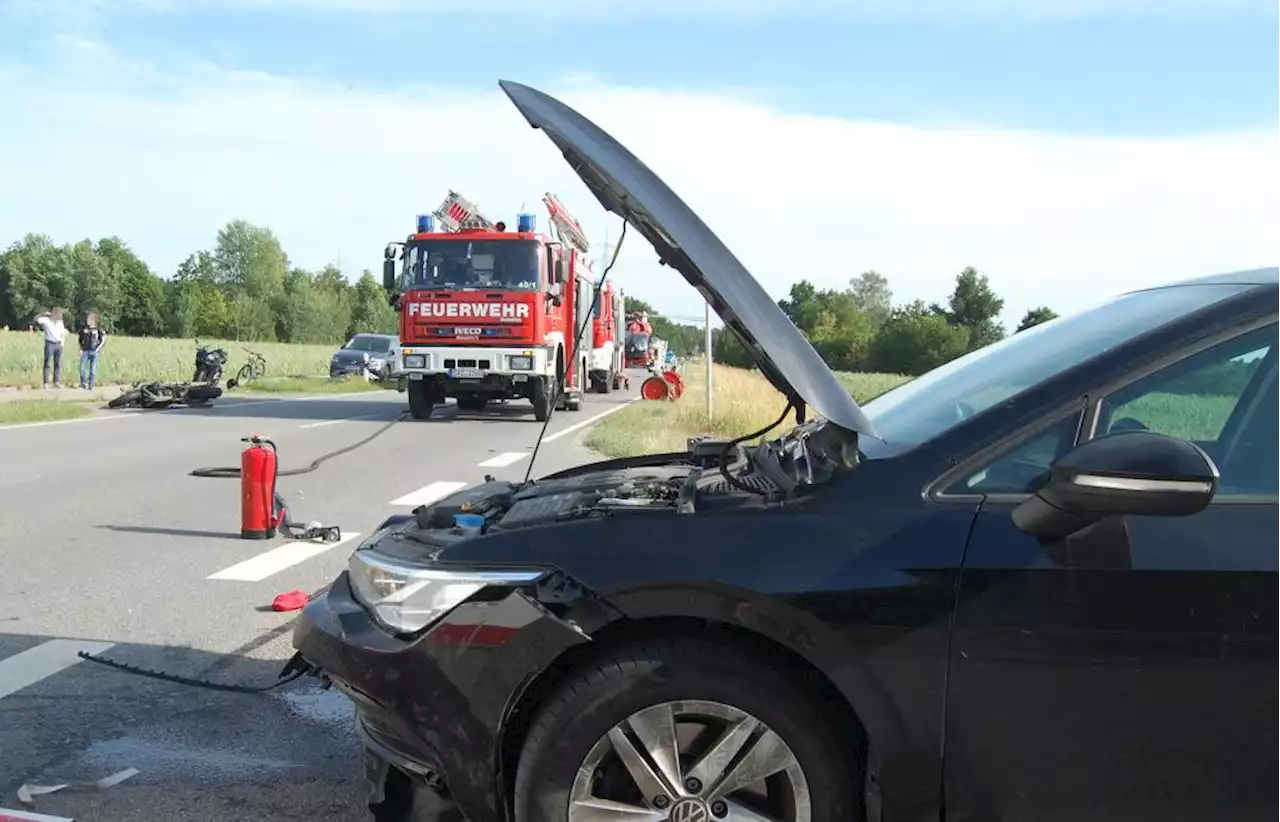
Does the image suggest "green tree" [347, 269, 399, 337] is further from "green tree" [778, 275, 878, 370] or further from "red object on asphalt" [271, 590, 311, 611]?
"red object on asphalt" [271, 590, 311, 611]

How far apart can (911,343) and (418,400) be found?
28.3 metres

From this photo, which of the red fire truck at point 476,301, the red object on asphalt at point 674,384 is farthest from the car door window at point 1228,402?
the red object on asphalt at point 674,384

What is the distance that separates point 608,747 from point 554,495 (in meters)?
0.88

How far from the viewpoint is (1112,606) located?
7.68ft

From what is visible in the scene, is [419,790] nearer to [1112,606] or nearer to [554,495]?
[554,495]

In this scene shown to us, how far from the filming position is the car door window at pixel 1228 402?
2494mm

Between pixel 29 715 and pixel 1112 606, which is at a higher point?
pixel 1112 606

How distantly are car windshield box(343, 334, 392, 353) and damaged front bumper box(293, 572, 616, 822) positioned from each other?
34.0 m

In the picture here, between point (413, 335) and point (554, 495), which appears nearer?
point (554, 495)

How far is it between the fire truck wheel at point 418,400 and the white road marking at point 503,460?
4.88 metres

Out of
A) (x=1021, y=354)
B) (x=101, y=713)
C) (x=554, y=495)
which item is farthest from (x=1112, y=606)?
(x=101, y=713)

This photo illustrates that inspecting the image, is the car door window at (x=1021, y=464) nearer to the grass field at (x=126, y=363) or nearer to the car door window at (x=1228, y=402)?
the car door window at (x=1228, y=402)

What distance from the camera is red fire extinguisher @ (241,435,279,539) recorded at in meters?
7.22

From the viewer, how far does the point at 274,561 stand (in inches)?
265
